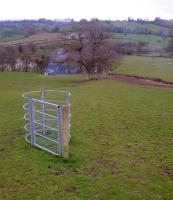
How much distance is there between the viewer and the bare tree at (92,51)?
136 ft

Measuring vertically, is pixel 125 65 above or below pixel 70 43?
below

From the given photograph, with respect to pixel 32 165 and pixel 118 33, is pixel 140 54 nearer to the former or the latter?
pixel 118 33

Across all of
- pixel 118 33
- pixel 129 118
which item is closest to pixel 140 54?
pixel 118 33

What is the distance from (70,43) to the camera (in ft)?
144

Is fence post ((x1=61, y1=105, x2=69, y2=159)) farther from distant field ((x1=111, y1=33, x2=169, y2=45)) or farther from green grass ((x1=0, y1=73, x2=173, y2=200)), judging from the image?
distant field ((x1=111, y1=33, x2=169, y2=45))

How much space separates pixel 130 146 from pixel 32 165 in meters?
3.31

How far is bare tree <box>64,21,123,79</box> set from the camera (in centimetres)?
4156

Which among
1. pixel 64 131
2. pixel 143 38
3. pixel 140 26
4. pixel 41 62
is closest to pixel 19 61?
pixel 41 62

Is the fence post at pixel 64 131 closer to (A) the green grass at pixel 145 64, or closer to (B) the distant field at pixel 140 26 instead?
(A) the green grass at pixel 145 64

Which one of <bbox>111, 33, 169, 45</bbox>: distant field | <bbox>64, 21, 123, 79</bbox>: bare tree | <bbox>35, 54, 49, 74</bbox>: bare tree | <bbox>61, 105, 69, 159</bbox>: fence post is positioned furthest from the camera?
<bbox>111, 33, 169, 45</bbox>: distant field

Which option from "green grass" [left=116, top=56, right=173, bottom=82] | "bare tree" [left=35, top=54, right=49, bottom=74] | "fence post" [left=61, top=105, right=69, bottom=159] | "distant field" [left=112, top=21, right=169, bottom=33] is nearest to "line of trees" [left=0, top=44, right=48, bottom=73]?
"bare tree" [left=35, top=54, right=49, bottom=74]

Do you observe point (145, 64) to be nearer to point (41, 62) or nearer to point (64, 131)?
point (41, 62)

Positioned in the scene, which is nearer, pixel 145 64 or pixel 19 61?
pixel 145 64

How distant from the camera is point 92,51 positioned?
137 ft
